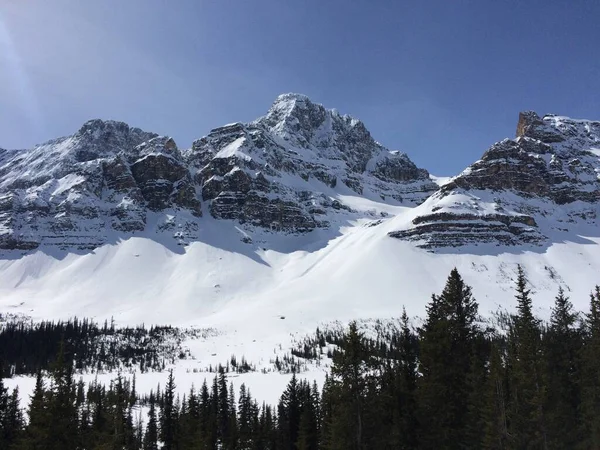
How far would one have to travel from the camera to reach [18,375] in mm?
130375

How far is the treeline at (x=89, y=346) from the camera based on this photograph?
146 meters

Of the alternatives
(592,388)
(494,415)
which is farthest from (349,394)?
(592,388)

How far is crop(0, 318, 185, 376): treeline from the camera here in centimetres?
14562

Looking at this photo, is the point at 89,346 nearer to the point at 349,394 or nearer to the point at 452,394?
the point at 349,394

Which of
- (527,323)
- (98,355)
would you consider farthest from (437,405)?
(98,355)

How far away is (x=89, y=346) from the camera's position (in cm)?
16625

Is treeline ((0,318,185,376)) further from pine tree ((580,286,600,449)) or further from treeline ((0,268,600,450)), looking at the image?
pine tree ((580,286,600,449))

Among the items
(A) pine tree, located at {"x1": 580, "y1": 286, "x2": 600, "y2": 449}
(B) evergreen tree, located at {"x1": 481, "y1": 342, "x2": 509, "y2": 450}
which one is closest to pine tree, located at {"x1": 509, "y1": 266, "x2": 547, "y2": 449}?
(B) evergreen tree, located at {"x1": 481, "y1": 342, "x2": 509, "y2": 450}

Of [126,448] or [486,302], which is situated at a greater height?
[486,302]

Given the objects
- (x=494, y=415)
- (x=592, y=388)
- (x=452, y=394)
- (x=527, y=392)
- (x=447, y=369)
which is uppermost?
(x=447, y=369)

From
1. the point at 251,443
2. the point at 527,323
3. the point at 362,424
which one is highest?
the point at 527,323

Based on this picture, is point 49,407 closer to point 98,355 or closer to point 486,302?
point 98,355

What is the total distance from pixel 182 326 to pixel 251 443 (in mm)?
150939

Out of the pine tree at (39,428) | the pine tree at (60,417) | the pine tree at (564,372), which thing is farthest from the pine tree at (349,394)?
the pine tree at (39,428)
